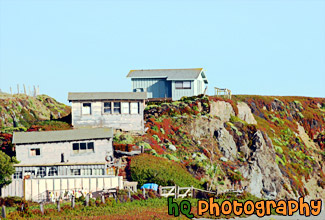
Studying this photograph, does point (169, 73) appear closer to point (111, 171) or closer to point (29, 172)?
point (111, 171)

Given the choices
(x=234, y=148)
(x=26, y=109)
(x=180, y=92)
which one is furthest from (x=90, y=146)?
(x=26, y=109)

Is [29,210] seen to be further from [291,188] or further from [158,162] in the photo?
[291,188]

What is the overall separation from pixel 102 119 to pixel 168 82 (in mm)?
19529

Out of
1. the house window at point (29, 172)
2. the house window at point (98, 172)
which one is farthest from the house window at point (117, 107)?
the house window at point (29, 172)

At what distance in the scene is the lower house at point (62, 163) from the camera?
163 ft

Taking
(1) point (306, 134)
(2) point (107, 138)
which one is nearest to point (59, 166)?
(2) point (107, 138)

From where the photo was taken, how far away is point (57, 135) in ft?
183

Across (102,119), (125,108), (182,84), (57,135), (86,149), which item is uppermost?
(182,84)

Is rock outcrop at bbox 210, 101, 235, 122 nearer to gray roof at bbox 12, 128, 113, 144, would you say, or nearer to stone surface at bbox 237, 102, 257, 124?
stone surface at bbox 237, 102, 257, 124

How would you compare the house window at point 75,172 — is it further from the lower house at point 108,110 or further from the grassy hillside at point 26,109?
the grassy hillside at point 26,109

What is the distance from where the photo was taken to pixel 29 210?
136 ft

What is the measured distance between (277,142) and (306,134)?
1399cm

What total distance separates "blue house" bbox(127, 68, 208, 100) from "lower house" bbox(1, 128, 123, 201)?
24920 mm

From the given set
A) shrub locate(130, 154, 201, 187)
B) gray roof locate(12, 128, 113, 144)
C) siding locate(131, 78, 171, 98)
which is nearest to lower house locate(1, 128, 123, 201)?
gray roof locate(12, 128, 113, 144)
